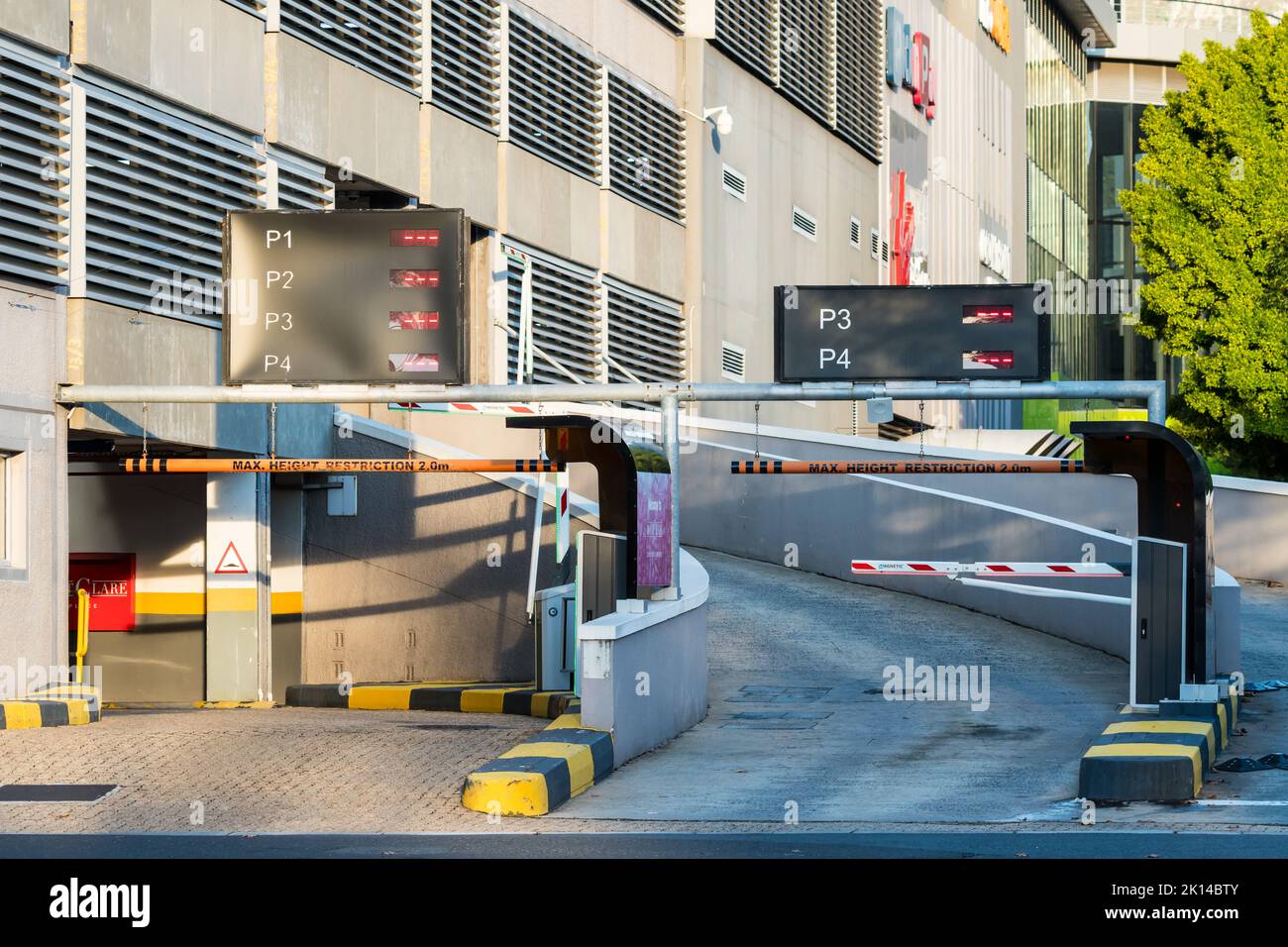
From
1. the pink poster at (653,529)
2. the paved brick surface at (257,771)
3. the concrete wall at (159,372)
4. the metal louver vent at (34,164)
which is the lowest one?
the paved brick surface at (257,771)

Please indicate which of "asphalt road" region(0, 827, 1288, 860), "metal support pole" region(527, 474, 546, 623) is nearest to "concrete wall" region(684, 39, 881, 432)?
"metal support pole" region(527, 474, 546, 623)

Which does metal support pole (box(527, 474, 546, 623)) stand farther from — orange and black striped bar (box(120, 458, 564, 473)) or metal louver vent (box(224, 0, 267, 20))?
metal louver vent (box(224, 0, 267, 20))

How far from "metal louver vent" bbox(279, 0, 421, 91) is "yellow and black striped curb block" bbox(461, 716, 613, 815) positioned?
1152 centimetres

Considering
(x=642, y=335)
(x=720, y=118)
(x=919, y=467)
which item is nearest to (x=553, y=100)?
(x=642, y=335)

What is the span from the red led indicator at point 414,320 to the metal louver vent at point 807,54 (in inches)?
910

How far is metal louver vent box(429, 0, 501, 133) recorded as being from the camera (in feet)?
88.1

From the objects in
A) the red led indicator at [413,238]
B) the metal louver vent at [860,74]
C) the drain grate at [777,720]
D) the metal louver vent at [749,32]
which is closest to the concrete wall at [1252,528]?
the drain grate at [777,720]

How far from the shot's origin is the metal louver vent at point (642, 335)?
32.5 m

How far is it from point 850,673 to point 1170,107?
19.3m

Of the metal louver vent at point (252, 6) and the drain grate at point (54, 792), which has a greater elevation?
the metal louver vent at point (252, 6)

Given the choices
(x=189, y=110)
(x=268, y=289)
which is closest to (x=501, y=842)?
(x=268, y=289)

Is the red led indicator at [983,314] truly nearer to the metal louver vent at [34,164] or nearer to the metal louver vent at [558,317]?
the metal louver vent at [34,164]

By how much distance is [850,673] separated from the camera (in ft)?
69.3
